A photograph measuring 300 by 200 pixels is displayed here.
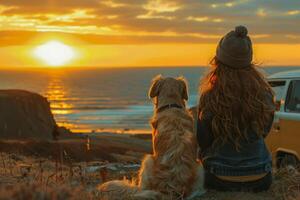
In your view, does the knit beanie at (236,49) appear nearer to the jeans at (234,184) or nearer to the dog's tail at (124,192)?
the jeans at (234,184)

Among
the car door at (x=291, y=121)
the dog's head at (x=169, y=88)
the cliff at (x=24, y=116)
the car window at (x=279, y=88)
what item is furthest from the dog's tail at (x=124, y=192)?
the cliff at (x=24, y=116)

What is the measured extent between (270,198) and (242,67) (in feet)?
5.13

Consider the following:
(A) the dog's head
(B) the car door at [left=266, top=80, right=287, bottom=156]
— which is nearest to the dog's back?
(A) the dog's head

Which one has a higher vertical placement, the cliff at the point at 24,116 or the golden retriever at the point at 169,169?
the golden retriever at the point at 169,169

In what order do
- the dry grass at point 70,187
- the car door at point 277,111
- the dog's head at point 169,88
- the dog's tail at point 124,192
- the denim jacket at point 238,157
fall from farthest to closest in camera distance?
the car door at point 277,111 < the dog's head at point 169,88 < the denim jacket at point 238,157 < the dog's tail at point 124,192 < the dry grass at point 70,187

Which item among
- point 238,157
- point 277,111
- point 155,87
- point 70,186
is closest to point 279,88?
point 277,111

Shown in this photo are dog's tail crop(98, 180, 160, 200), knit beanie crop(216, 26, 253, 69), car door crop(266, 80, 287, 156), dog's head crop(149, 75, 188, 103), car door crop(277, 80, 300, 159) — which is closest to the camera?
dog's tail crop(98, 180, 160, 200)

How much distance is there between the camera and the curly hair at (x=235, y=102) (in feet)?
21.4

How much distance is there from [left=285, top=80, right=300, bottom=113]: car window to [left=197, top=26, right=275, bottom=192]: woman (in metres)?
2.70

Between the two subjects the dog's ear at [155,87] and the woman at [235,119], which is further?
the dog's ear at [155,87]

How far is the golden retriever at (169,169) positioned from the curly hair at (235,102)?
0.35 metres

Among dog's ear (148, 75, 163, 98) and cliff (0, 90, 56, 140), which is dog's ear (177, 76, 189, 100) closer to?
dog's ear (148, 75, 163, 98)

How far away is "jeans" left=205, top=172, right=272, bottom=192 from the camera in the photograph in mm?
6853

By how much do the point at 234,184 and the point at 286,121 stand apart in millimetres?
3012
